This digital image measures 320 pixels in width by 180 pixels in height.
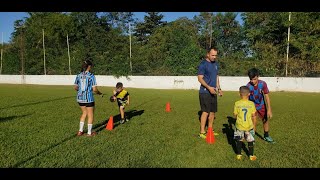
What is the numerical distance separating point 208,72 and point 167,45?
41714 mm

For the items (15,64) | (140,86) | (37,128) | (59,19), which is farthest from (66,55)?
(37,128)

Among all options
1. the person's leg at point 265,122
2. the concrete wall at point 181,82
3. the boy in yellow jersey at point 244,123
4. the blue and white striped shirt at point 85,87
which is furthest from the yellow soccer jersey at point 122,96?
the concrete wall at point 181,82

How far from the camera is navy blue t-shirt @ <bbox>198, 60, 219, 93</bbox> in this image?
7.54m

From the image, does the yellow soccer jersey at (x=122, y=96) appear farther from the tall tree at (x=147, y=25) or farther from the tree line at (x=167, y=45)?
the tall tree at (x=147, y=25)

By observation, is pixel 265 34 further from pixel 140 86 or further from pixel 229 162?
pixel 229 162

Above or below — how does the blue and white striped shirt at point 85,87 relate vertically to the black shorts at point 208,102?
above

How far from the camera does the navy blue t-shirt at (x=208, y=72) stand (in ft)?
24.7

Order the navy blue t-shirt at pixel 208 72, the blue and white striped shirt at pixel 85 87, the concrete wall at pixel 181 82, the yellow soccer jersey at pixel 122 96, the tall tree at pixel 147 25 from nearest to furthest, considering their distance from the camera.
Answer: the navy blue t-shirt at pixel 208 72, the blue and white striped shirt at pixel 85 87, the yellow soccer jersey at pixel 122 96, the concrete wall at pixel 181 82, the tall tree at pixel 147 25

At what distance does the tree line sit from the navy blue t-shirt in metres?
25.7

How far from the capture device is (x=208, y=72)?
7.55 meters

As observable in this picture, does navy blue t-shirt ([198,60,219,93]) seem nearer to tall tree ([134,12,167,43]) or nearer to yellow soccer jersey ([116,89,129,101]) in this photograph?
yellow soccer jersey ([116,89,129,101])

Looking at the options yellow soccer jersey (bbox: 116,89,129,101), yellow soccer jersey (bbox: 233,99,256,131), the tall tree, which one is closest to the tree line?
the tall tree

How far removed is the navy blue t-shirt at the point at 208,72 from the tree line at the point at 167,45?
25.7m
